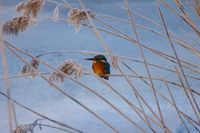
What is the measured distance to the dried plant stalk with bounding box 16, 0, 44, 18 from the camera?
99cm

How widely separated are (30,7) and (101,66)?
0.24 meters

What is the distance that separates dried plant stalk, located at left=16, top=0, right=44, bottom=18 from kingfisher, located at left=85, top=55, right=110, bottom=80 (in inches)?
8.5

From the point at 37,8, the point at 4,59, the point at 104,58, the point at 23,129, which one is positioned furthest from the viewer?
the point at 104,58

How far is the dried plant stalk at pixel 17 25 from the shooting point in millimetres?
958

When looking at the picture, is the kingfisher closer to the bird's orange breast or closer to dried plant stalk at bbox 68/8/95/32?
the bird's orange breast

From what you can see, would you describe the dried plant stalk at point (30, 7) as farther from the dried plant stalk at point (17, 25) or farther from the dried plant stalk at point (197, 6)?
the dried plant stalk at point (197, 6)

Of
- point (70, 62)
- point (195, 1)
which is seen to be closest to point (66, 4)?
point (70, 62)

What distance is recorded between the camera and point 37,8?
0.99 m

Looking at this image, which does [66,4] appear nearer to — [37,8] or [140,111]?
[37,8]

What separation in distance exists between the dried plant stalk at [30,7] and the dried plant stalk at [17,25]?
24mm

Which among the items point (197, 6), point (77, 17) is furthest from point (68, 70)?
point (197, 6)

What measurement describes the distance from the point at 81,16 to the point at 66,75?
15 cm

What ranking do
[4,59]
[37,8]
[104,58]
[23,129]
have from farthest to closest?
[104,58] → [37,8] → [23,129] → [4,59]

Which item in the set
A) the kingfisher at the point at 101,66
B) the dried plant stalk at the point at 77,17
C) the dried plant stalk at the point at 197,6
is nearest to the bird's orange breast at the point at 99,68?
the kingfisher at the point at 101,66
